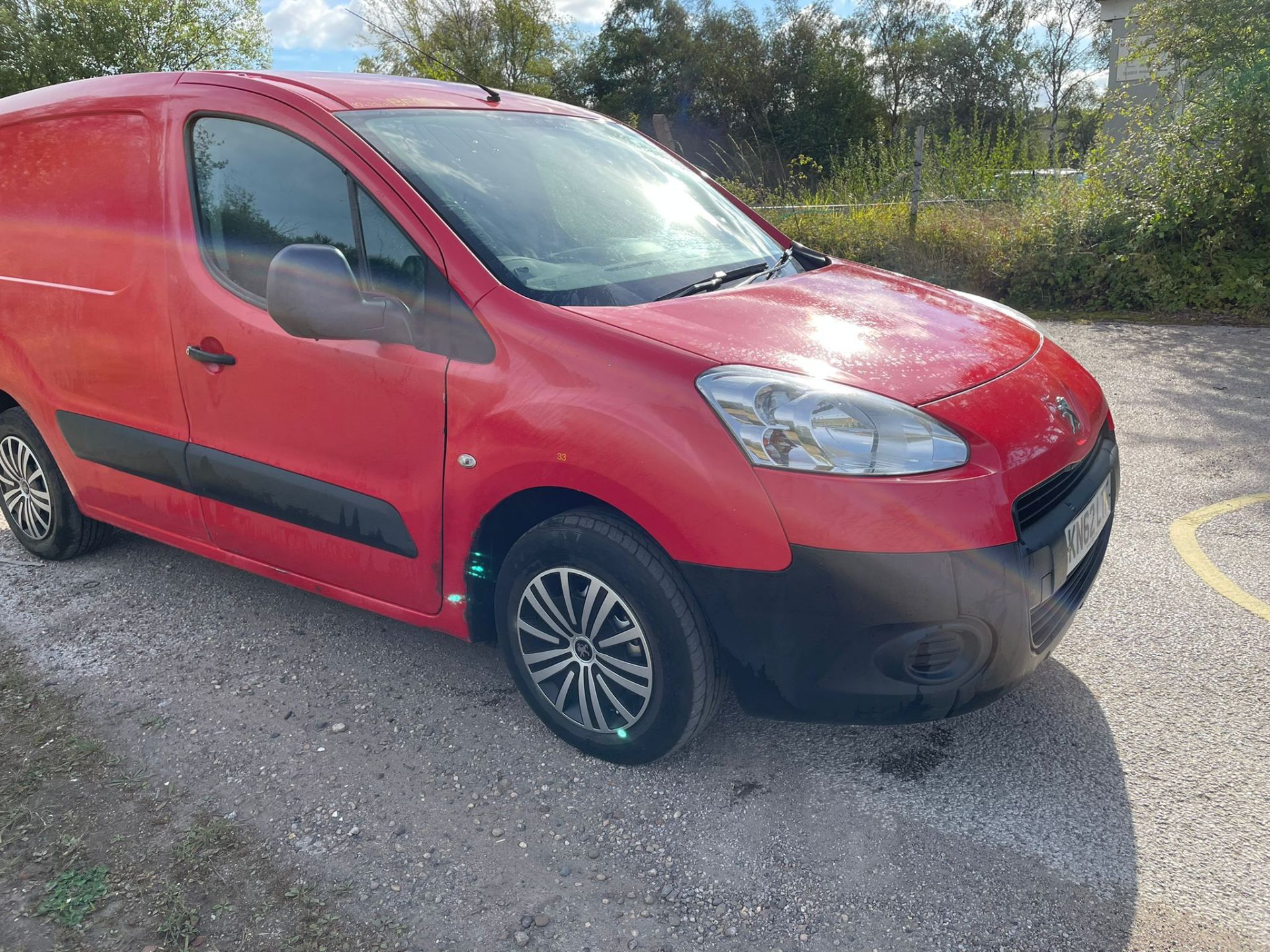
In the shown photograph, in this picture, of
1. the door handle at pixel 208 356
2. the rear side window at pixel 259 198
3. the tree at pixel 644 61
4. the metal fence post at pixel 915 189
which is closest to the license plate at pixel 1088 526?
the rear side window at pixel 259 198

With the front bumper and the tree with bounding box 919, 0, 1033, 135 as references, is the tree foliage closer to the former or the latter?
the front bumper

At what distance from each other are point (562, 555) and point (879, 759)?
1.02 metres

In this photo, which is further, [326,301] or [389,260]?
[389,260]

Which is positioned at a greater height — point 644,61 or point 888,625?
point 644,61

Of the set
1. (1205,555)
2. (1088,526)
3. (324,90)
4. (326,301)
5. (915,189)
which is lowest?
(1205,555)

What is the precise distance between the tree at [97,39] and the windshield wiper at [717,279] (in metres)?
31.9

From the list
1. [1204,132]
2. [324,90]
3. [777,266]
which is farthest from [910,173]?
[324,90]

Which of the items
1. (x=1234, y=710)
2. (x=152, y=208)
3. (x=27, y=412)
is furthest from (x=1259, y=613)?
(x=27, y=412)

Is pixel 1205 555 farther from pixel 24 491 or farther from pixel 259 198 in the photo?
pixel 24 491

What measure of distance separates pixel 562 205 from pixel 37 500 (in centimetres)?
263

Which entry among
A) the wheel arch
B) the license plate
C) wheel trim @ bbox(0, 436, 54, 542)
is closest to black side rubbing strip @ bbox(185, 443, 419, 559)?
the wheel arch

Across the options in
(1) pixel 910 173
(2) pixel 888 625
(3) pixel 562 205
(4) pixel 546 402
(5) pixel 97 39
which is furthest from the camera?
(5) pixel 97 39

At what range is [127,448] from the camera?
3256mm

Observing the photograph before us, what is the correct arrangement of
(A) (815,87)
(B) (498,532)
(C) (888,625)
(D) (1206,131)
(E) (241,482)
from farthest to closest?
(A) (815,87)
(D) (1206,131)
(E) (241,482)
(B) (498,532)
(C) (888,625)
